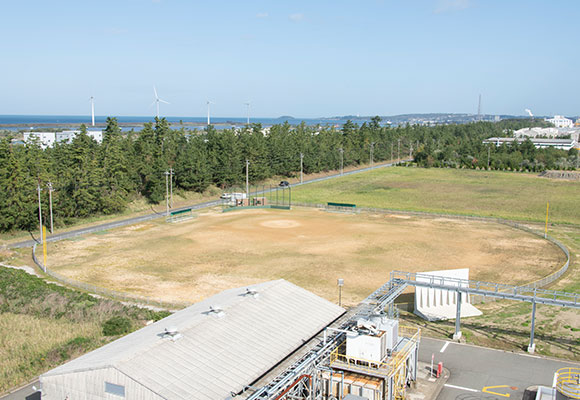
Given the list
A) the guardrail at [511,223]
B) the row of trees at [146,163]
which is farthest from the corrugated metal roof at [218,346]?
the row of trees at [146,163]

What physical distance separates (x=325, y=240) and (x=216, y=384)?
3994 centimetres

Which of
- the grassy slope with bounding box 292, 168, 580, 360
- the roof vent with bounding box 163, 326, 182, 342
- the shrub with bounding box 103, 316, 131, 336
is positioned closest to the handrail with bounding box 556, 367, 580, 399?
the grassy slope with bounding box 292, 168, 580, 360

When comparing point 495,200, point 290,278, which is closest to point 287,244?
point 290,278

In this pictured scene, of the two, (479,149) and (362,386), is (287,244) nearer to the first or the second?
(362,386)

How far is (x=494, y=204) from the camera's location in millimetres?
84375

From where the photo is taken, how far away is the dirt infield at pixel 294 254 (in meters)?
43.0

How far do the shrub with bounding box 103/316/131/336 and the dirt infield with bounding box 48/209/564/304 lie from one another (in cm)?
721

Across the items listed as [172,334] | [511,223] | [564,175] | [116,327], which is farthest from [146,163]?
[564,175]

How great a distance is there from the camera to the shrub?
30531mm

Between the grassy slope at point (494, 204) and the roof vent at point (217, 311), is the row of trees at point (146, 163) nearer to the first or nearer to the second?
the grassy slope at point (494, 204)

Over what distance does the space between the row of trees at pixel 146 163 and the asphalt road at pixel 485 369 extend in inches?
2032

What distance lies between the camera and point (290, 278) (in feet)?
143

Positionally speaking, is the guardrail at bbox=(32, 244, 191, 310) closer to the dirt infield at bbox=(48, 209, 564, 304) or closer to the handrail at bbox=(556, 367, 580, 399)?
the dirt infield at bbox=(48, 209, 564, 304)

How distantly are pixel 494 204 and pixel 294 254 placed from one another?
47.7m
